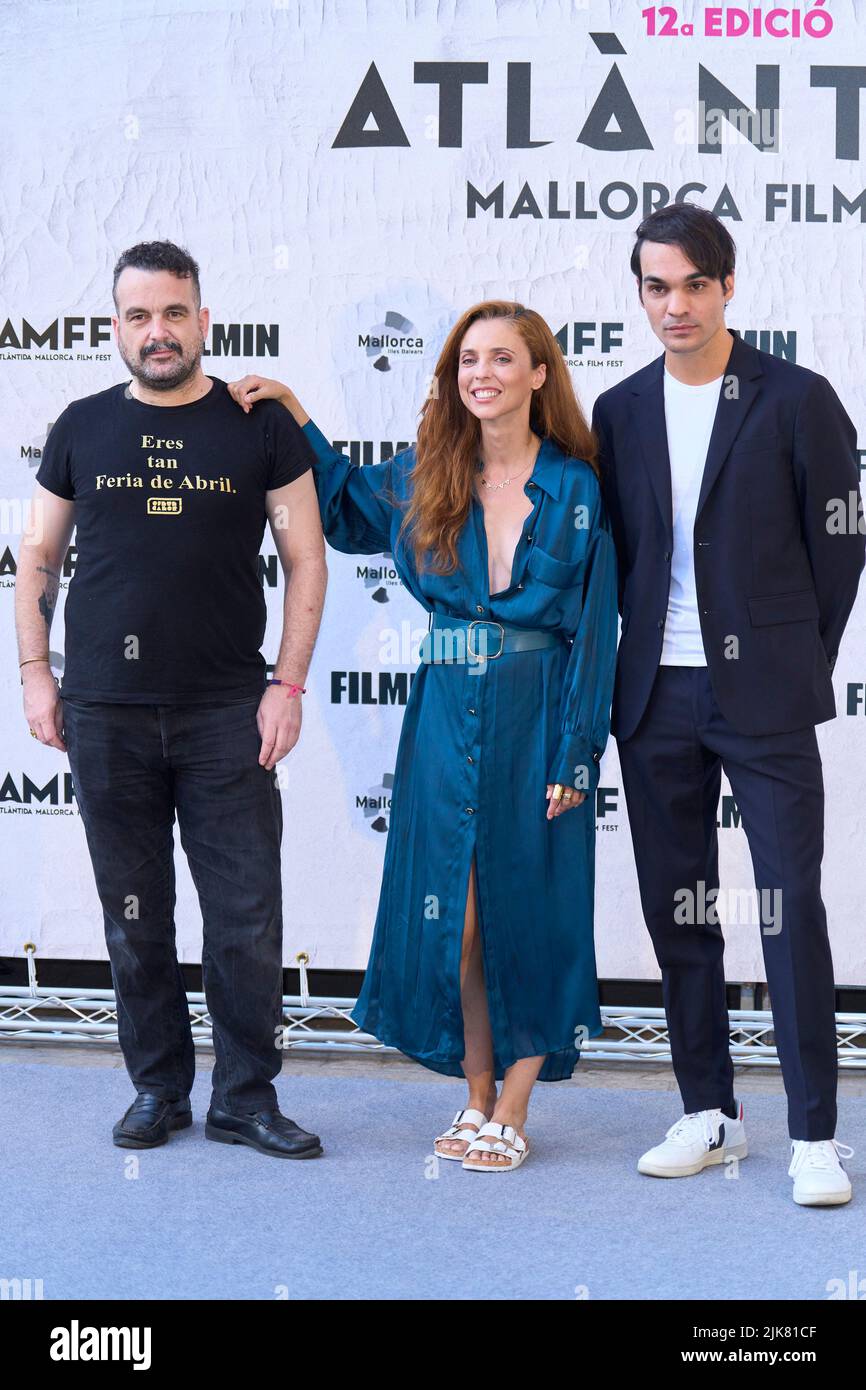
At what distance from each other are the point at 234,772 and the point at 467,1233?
97 centimetres

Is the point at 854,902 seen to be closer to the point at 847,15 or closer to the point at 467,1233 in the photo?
the point at 467,1233

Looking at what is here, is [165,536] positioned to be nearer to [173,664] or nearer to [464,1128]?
[173,664]

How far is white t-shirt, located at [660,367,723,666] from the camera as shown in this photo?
9.52ft

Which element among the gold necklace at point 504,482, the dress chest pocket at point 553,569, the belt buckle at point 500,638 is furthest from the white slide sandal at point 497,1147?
the gold necklace at point 504,482

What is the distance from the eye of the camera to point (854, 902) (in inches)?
148

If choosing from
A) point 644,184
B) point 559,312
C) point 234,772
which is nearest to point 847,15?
point 644,184

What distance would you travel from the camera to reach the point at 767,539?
112 inches

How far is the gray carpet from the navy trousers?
0.24 metres

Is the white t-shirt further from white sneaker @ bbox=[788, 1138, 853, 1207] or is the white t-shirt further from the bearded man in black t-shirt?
white sneaker @ bbox=[788, 1138, 853, 1207]

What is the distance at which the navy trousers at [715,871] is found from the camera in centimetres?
287

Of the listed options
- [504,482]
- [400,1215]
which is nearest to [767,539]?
[504,482]

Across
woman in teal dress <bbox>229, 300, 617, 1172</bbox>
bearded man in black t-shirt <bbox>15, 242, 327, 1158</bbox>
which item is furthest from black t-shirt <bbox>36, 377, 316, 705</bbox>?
woman in teal dress <bbox>229, 300, 617, 1172</bbox>

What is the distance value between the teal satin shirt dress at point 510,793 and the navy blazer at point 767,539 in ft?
0.51
